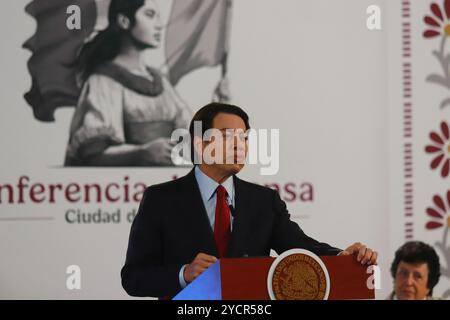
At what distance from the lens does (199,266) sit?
1769 millimetres

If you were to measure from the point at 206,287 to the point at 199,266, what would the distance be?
0.06 meters

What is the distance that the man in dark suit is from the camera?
6.90 feet

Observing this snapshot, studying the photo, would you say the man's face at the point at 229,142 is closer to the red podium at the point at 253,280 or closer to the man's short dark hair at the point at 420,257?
the red podium at the point at 253,280

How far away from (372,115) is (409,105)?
0.18 m

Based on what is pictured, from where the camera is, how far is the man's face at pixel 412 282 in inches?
113

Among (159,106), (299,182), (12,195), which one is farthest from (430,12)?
(12,195)

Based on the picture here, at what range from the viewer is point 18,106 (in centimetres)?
314

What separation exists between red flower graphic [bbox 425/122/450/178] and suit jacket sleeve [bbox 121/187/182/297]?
165 cm

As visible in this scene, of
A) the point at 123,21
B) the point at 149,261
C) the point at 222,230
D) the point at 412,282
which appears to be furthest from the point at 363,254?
the point at 123,21

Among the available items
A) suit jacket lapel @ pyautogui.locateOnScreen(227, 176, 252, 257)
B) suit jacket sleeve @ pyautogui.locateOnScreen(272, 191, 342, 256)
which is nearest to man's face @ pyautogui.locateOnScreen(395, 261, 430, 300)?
suit jacket sleeve @ pyautogui.locateOnScreen(272, 191, 342, 256)

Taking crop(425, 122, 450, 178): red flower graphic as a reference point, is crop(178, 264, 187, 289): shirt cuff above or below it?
below

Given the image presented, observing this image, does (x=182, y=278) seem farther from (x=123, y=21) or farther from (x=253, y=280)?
(x=123, y=21)

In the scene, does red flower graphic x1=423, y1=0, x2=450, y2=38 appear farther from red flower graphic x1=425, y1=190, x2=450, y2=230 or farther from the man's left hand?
the man's left hand
